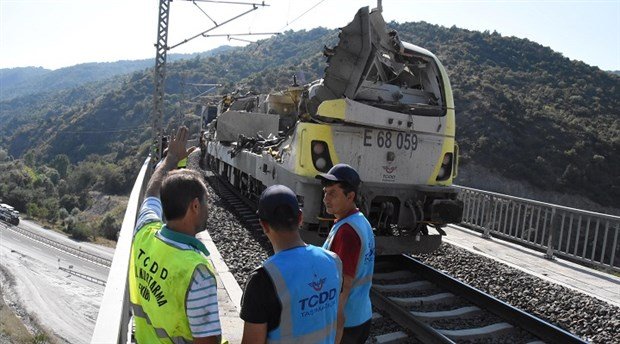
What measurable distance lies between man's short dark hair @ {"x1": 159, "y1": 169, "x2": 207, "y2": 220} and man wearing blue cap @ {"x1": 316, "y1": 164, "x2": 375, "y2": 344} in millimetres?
1212

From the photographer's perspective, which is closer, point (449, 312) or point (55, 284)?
point (449, 312)

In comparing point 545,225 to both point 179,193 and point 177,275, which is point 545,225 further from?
point 177,275

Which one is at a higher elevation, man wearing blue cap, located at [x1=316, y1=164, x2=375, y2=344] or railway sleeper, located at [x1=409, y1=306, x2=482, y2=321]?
man wearing blue cap, located at [x1=316, y1=164, x2=375, y2=344]

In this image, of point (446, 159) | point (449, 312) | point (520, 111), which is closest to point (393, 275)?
point (449, 312)

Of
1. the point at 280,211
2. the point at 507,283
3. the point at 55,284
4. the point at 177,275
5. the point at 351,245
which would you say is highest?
the point at 280,211

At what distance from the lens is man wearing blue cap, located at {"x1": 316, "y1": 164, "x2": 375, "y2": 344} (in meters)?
3.22

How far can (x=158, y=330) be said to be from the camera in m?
2.19

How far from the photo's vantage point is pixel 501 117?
46.5 metres

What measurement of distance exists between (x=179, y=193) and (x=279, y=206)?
47 cm

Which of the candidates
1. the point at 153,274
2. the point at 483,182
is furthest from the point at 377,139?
the point at 483,182

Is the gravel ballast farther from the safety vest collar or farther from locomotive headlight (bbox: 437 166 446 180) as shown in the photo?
the safety vest collar

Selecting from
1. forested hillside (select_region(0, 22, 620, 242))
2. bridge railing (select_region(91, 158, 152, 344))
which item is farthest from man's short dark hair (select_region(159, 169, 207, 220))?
forested hillside (select_region(0, 22, 620, 242))

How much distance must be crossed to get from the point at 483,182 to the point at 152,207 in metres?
42.6

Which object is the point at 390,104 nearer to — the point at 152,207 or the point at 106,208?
the point at 152,207
